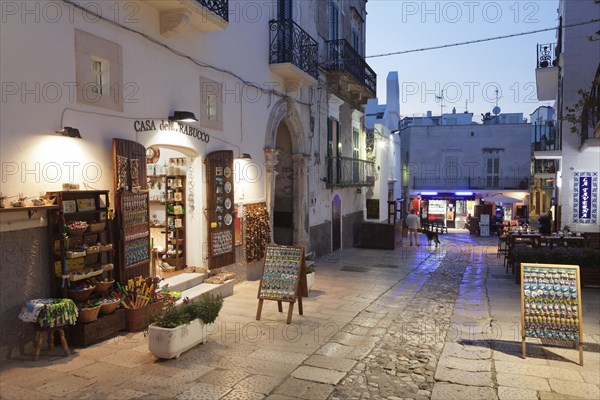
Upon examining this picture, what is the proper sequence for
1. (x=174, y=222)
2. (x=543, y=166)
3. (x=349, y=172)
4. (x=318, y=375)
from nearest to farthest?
(x=318, y=375)
(x=174, y=222)
(x=349, y=172)
(x=543, y=166)

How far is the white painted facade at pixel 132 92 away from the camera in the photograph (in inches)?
228

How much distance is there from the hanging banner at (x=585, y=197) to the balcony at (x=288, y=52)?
1047 cm

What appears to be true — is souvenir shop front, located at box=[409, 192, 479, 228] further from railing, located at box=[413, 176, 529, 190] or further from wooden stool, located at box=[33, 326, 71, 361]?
wooden stool, located at box=[33, 326, 71, 361]

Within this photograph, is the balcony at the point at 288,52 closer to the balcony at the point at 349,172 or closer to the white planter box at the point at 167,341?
the balcony at the point at 349,172

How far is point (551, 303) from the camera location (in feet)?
21.0

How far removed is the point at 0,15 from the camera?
5559 millimetres

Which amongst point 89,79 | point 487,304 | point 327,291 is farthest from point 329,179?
point 89,79

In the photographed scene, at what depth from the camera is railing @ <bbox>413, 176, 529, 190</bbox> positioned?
32.9 metres

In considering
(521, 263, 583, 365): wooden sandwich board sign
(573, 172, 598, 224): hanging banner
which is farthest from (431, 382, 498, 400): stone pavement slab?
(573, 172, 598, 224): hanging banner

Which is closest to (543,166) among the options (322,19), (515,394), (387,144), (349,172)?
(387,144)

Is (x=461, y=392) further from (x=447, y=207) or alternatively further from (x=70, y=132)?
(x=447, y=207)

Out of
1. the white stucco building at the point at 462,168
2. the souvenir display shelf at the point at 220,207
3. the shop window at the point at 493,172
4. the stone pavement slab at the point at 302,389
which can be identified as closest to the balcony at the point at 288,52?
the souvenir display shelf at the point at 220,207

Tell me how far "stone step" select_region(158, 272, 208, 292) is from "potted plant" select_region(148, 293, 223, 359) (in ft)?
6.24

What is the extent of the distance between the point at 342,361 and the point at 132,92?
5206 mm
